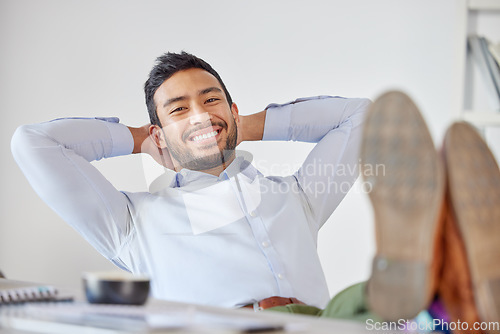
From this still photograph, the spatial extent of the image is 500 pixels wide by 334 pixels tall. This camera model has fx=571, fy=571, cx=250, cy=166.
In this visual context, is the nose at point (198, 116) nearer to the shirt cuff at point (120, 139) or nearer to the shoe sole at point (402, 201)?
the shirt cuff at point (120, 139)

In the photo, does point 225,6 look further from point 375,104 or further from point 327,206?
Result: point 375,104

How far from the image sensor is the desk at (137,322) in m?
0.59

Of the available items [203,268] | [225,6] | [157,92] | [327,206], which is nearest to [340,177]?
[327,206]

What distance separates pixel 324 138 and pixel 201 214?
452 millimetres

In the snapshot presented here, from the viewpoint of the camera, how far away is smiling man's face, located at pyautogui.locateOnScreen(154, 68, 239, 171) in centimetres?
177

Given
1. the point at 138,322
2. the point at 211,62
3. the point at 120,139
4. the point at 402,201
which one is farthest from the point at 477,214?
the point at 211,62

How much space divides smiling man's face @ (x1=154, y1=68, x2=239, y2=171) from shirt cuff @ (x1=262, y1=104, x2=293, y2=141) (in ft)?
0.36

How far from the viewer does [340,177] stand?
1650 mm

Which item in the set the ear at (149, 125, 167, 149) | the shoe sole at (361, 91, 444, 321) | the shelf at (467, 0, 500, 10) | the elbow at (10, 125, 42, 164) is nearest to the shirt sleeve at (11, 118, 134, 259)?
the elbow at (10, 125, 42, 164)

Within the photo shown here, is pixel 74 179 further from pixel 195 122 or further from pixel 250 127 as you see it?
pixel 250 127

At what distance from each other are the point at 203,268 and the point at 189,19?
1536mm

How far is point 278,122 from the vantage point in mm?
1836

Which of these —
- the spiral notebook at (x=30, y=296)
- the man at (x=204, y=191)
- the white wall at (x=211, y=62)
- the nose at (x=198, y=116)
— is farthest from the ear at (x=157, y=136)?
the spiral notebook at (x=30, y=296)

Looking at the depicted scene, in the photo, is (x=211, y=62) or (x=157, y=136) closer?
(x=157, y=136)
